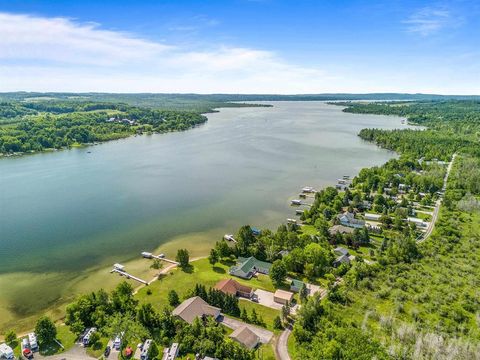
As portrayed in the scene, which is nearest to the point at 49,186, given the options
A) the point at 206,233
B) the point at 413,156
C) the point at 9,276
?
the point at 9,276

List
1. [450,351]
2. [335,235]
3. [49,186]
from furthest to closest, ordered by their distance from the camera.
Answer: [49,186]
[335,235]
[450,351]

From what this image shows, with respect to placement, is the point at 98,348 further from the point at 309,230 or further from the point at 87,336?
the point at 309,230

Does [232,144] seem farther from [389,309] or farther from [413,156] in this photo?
[389,309]

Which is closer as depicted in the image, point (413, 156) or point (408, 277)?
point (408, 277)

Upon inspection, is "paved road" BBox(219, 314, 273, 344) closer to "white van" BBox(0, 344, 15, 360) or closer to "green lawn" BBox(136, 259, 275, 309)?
"green lawn" BBox(136, 259, 275, 309)

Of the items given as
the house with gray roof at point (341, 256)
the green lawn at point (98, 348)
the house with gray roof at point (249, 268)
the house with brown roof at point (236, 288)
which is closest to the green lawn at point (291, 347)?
the house with brown roof at point (236, 288)

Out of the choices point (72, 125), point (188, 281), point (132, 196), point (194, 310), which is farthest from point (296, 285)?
point (72, 125)
